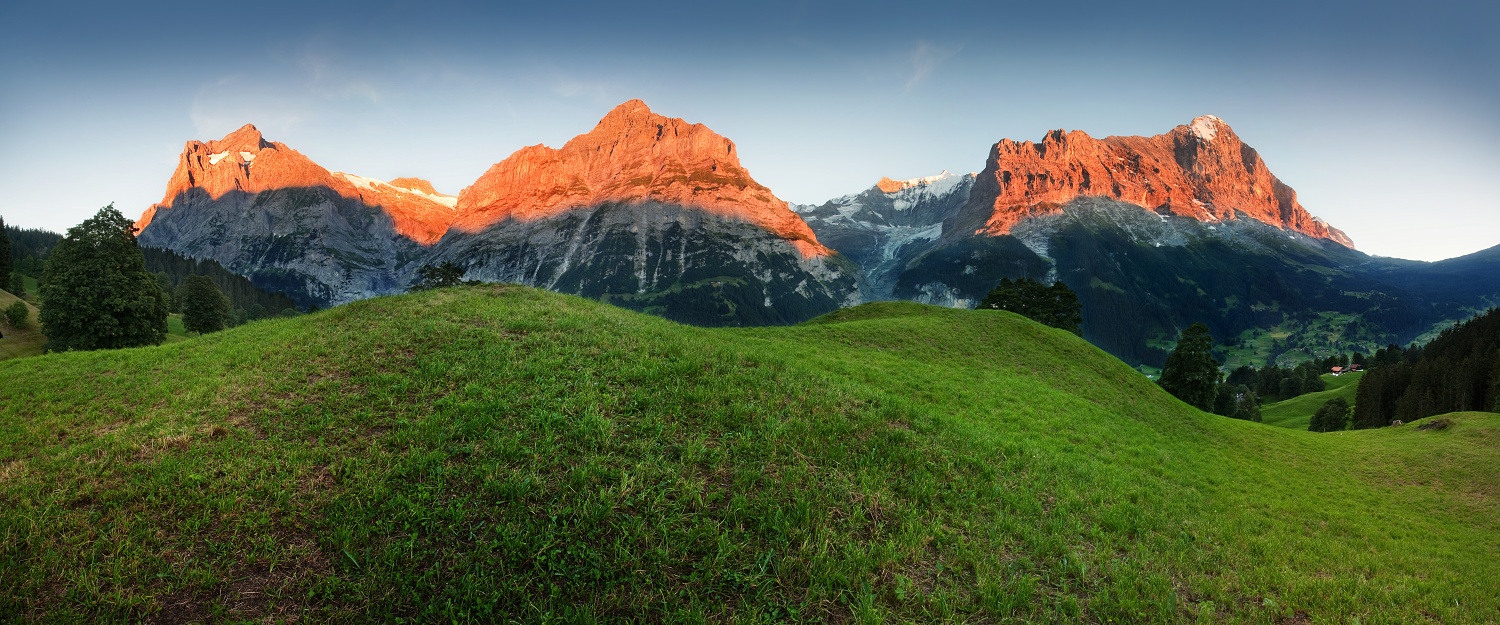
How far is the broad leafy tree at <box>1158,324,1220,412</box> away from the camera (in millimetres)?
59250

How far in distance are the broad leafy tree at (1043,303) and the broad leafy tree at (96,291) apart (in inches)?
A: 3684

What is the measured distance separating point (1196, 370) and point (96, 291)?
103864 mm

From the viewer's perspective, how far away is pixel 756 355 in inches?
709

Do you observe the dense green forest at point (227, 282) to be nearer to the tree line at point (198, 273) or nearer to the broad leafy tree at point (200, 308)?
the tree line at point (198, 273)

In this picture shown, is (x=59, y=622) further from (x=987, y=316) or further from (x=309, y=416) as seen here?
(x=987, y=316)

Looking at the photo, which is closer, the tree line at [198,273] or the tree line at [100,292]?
the tree line at [100,292]

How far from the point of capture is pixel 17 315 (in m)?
54.2

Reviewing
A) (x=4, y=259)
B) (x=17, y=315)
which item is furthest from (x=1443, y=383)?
(x=4, y=259)

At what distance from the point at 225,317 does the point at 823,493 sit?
102861 millimetres

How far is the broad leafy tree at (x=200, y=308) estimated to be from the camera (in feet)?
239

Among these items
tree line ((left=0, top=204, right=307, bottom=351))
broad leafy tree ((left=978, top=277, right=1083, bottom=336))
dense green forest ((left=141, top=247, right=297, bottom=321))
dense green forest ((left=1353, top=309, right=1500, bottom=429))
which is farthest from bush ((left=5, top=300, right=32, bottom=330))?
dense green forest ((left=1353, top=309, right=1500, bottom=429))

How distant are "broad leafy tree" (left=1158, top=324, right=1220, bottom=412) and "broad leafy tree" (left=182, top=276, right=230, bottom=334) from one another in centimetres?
12527

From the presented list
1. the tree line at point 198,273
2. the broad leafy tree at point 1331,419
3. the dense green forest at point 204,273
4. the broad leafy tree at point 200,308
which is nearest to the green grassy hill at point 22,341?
the broad leafy tree at point 200,308

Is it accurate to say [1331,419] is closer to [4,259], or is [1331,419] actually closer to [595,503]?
[595,503]
